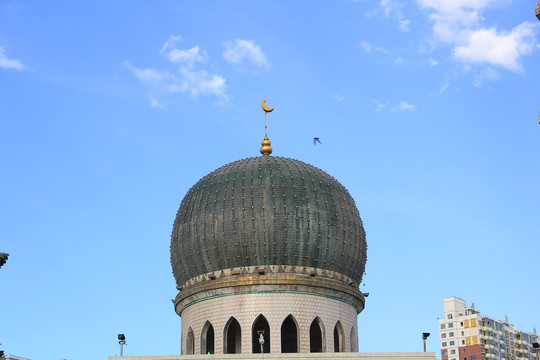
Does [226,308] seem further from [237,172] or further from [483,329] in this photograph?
[483,329]

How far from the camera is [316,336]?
4084cm

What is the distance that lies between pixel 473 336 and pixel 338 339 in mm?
74988

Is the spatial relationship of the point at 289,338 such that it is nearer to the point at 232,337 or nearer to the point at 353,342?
the point at 232,337

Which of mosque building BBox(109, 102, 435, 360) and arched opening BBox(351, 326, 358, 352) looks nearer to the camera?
mosque building BBox(109, 102, 435, 360)

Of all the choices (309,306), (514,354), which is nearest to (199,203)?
(309,306)

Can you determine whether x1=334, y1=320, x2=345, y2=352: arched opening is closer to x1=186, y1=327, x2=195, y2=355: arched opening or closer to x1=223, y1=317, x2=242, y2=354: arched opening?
x1=223, y1=317, x2=242, y2=354: arched opening

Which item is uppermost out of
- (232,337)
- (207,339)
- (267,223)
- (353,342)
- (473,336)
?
(473,336)

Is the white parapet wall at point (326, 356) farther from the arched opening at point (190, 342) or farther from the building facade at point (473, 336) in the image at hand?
the building facade at point (473, 336)

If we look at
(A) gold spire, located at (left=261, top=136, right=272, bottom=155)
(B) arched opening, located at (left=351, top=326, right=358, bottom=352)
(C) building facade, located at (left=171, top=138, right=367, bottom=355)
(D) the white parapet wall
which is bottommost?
(D) the white parapet wall

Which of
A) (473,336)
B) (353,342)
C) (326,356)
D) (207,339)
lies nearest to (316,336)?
(353,342)

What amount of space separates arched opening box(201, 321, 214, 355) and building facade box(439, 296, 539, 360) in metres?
75.5

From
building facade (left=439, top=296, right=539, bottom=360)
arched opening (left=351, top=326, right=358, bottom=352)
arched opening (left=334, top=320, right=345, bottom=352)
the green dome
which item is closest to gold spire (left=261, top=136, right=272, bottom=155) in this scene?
the green dome

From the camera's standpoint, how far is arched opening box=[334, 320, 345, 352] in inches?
1567

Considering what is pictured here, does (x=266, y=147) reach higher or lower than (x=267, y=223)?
higher
